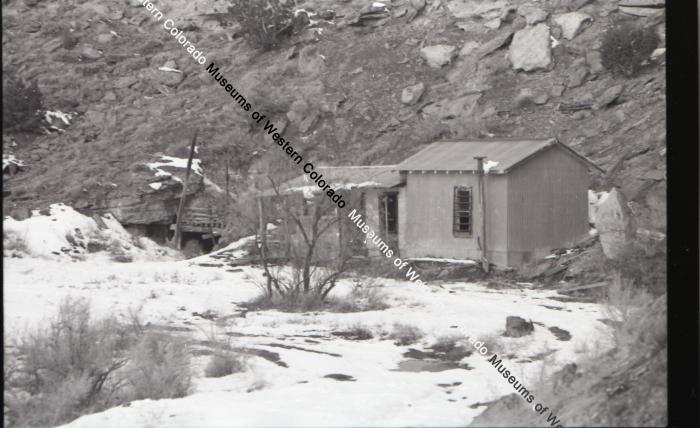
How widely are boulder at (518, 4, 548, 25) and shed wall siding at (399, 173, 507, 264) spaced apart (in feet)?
24.2

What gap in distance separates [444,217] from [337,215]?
2.20m

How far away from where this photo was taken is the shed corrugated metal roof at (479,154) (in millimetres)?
12898

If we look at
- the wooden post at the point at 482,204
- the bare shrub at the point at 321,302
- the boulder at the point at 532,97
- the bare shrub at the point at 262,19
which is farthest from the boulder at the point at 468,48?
the bare shrub at the point at 321,302

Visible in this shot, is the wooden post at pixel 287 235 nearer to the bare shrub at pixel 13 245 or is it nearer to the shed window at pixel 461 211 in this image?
the shed window at pixel 461 211

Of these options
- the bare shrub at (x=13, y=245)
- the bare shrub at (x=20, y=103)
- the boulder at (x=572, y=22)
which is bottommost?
the bare shrub at (x=13, y=245)

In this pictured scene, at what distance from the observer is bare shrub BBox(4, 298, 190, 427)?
22.6 ft

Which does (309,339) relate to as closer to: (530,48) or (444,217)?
(444,217)

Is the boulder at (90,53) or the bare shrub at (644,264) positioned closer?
the bare shrub at (644,264)

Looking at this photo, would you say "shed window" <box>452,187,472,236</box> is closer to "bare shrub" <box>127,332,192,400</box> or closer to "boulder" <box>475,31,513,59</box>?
"bare shrub" <box>127,332,192,400</box>

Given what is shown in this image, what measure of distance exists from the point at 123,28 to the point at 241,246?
5616mm

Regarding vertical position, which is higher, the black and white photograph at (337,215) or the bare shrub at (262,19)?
the bare shrub at (262,19)

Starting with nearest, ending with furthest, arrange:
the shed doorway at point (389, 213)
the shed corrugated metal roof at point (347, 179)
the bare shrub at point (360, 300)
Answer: the bare shrub at point (360, 300) → the shed corrugated metal roof at point (347, 179) → the shed doorway at point (389, 213)

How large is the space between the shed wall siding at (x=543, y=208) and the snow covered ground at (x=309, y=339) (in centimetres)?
125

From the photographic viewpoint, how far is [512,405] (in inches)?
246
